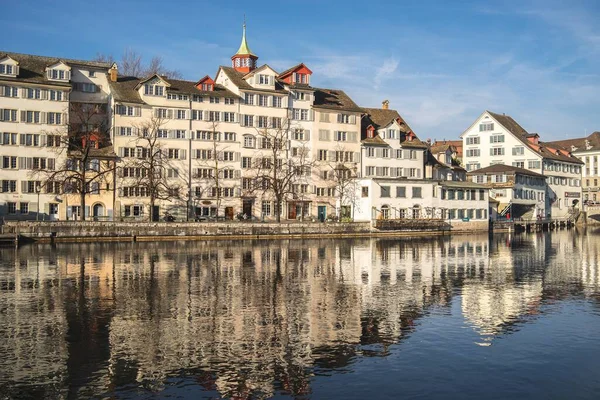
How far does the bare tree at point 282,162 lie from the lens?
84438 millimetres

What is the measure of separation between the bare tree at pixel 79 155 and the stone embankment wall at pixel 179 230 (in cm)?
924

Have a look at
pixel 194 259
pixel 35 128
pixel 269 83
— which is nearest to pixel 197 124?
pixel 269 83

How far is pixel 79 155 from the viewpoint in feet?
245

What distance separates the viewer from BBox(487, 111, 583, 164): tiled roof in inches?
4788

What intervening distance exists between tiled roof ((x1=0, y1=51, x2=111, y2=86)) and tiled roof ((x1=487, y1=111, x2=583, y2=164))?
7568 centimetres

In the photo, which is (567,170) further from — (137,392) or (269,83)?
(137,392)

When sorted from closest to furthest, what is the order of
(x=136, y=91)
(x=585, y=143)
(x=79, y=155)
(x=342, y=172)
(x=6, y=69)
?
(x=6, y=69), (x=79, y=155), (x=136, y=91), (x=342, y=172), (x=585, y=143)

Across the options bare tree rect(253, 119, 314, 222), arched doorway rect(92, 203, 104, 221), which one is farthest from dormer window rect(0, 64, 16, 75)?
bare tree rect(253, 119, 314, 222)

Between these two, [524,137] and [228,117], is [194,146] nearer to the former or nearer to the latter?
[228,117]

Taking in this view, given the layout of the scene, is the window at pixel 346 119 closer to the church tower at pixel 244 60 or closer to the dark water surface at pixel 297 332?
the church tower at pixel 244 60

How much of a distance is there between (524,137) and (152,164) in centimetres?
7709

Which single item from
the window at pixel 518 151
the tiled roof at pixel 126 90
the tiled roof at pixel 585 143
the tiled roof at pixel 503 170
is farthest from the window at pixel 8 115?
the tiled roof at pixel 585 143

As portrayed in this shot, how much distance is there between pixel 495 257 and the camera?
171 feet

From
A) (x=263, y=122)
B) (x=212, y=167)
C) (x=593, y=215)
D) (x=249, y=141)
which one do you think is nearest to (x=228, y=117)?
(x=249, y=141)
